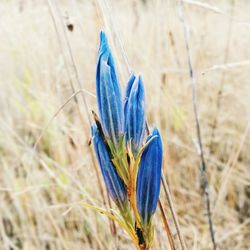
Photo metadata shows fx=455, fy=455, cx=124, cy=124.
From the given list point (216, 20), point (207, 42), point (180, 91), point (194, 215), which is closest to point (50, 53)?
point (180, 91)

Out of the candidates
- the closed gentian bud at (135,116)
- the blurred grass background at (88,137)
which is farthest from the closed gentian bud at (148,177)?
the blurred grass background at (88,137)

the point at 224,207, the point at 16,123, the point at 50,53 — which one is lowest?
the point at 224,207

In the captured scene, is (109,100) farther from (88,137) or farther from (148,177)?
(88,137)

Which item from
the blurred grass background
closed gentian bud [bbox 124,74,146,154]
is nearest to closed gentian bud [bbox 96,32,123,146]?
closed gentian bud [bbox 124,74,146,154]

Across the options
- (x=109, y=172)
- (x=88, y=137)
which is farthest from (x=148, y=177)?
(x=88, y=137)

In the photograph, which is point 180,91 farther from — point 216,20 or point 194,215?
point 216,20

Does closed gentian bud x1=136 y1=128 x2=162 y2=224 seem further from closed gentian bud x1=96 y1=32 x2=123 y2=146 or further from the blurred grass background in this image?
the blurred grass background
